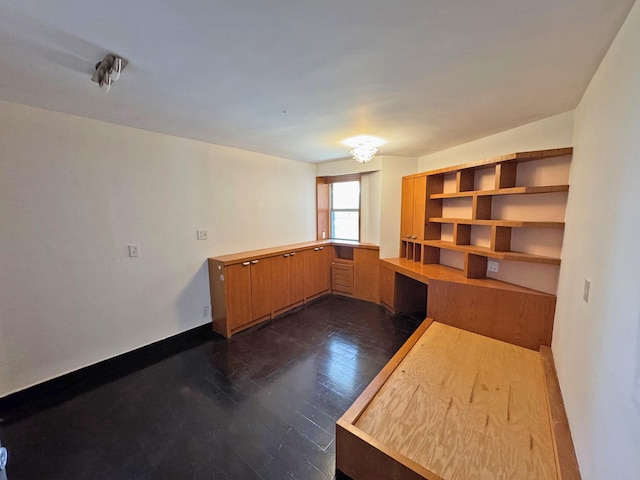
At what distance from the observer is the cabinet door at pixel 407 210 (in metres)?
3.57

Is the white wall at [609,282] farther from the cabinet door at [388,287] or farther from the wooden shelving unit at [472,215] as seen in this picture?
the cabinet door at [388,287]

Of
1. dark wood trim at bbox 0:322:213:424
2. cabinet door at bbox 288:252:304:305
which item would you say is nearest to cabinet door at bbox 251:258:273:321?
cabinet door at bbox 288:252:304:305

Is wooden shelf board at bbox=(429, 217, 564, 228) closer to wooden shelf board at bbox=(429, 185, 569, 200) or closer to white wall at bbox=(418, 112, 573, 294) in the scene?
white wall at bbox=(418, 112, 573, 294)

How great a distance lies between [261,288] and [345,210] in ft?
7.04

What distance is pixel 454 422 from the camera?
1.43 m

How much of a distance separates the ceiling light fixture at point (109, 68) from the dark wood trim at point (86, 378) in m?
2.38

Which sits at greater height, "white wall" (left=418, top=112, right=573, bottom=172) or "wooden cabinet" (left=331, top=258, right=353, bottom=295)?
"white wall" (left=418, top=112, right=573, bottom=172)

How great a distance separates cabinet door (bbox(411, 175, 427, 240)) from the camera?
10.9 ft

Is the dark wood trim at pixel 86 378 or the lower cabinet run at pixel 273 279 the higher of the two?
the lower cabinet run at pixel 273 279

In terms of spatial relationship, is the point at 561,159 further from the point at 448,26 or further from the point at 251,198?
the point at 251,198

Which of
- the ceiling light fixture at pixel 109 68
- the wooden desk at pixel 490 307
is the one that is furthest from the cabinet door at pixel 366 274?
the ceiling light fixture at pixel 109 68

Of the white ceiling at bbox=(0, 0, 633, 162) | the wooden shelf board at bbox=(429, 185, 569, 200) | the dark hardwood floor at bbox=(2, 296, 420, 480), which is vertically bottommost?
the dark hardwood floor at bbox=(2, 296, 420, 480)

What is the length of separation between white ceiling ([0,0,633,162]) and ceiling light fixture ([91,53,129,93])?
4 cm

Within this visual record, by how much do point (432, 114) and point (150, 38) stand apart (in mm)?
1925
